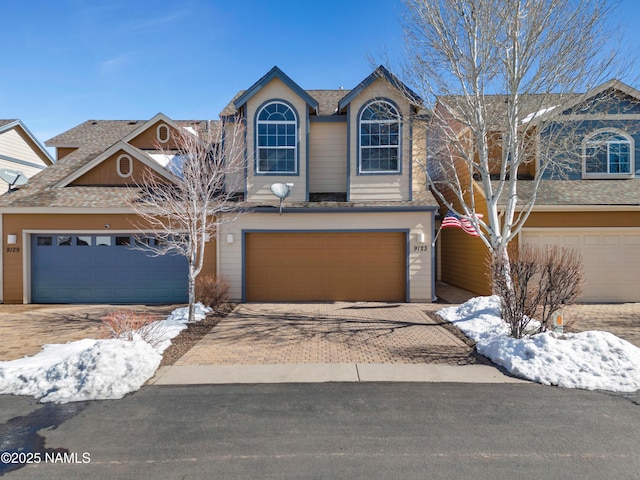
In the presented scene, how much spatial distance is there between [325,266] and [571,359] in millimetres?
7584

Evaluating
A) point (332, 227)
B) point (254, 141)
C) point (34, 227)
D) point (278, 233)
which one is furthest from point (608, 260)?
point (34, 227)

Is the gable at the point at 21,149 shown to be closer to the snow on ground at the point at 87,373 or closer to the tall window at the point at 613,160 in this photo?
the snow on ground at the point at 87,373

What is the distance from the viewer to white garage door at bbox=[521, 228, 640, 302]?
12.3 meters

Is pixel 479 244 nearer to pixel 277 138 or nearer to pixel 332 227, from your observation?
pixel 332 227

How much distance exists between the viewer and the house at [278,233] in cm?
1244

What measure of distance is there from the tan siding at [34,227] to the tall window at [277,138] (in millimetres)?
3289

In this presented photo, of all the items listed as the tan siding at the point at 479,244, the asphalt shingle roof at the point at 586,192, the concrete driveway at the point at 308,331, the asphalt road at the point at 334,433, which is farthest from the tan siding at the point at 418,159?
the asphalt road at the point at 334,433

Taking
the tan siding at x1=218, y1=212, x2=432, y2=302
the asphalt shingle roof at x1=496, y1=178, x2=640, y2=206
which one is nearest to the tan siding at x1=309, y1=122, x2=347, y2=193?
the tan siding at x1=218, y1=212, x2=432, y2=302

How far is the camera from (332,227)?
41.2 ft

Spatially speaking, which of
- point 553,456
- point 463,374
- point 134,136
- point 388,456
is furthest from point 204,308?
point 134,136

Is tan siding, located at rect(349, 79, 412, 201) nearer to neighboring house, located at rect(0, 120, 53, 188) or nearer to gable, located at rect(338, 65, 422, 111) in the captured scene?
gable, located at rect(338, 65, 422, 111)

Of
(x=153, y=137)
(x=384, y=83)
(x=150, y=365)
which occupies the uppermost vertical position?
(x=384, y=83)

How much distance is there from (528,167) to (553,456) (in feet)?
40.8

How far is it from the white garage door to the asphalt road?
27.6 feet
